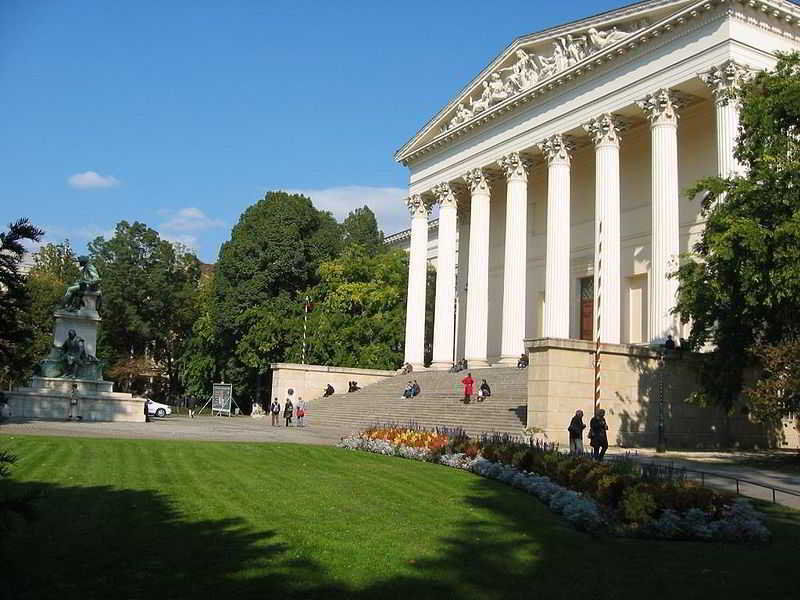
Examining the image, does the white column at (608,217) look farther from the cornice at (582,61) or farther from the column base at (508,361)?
the column base at (508,361)

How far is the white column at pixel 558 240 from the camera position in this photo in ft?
135

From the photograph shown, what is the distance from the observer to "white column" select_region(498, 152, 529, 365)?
146 feet

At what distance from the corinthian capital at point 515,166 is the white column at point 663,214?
9.49 metres

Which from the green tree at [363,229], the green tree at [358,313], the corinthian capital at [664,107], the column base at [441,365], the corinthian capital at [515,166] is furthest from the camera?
the green tree at [363,229]

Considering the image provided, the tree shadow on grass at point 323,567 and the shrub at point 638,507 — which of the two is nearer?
the tree shadow on grass at point 323,567

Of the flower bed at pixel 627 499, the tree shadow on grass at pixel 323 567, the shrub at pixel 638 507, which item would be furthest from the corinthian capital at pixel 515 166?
the tree shadow on grass at pixel 323 567

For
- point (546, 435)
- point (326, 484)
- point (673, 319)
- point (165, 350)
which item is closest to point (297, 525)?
point (326, 484)

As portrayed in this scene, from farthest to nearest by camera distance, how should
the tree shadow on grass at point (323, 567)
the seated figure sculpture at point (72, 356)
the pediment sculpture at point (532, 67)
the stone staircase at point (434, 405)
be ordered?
the pediment sculpture at point (532, 67) → the seated figure sculpture at point (72, 356) → the stone staircase at point (434, 405) → the tree shadow on grass at point (323, 567)

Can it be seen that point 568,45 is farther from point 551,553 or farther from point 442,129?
point 551,553

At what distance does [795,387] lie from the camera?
2139 cm

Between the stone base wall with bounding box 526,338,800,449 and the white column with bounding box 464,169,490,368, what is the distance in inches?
735

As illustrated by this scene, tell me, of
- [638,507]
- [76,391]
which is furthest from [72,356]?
[638,507]

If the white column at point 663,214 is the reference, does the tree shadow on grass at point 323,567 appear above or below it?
below

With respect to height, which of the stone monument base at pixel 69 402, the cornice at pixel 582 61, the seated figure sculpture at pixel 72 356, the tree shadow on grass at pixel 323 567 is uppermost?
the cornice at pixel 582 61
